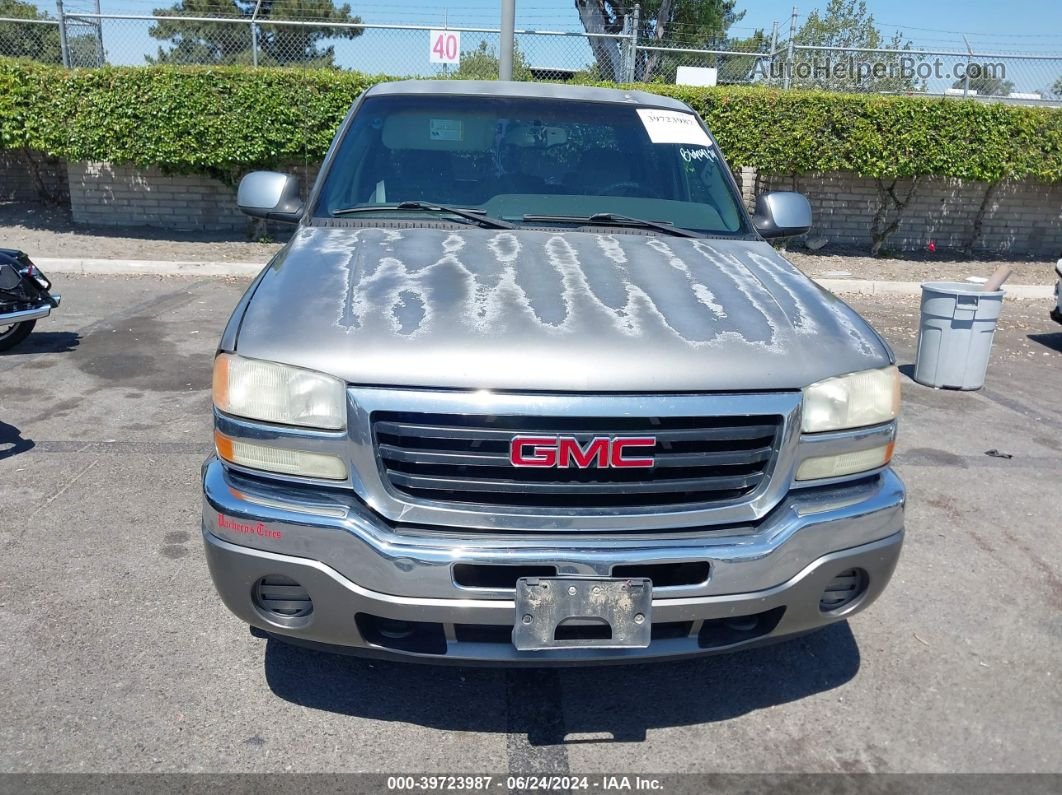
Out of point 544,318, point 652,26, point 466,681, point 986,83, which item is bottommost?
point 466,681

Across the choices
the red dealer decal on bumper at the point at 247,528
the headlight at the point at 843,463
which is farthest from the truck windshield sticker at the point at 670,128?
the red dealer decal on bumper at the point at 247,528

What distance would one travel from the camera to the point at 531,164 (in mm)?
4035

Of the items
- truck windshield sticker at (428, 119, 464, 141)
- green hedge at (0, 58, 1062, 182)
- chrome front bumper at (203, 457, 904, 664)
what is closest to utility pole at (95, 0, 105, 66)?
green hedge at (0, 58, 1062, 182)

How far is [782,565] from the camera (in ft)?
8.52

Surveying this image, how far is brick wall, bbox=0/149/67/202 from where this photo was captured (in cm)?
1382

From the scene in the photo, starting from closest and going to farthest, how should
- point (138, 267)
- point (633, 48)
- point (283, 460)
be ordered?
point (283, 460), point (138, 267), point (633, 48)

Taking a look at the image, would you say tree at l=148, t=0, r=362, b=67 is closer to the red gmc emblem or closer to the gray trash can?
the gray trash can

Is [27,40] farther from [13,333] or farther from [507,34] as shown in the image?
[13,333]

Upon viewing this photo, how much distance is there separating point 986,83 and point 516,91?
45.9ft

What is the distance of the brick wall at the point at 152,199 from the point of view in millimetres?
12953

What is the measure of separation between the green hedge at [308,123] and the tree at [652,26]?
7.83ft

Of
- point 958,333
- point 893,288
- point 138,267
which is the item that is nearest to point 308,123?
point 138,267

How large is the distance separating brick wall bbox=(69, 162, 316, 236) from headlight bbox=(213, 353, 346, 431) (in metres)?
11.1

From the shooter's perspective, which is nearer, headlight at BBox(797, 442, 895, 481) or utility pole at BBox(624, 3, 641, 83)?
headlight at BBox(797, 442, 895, 481)
